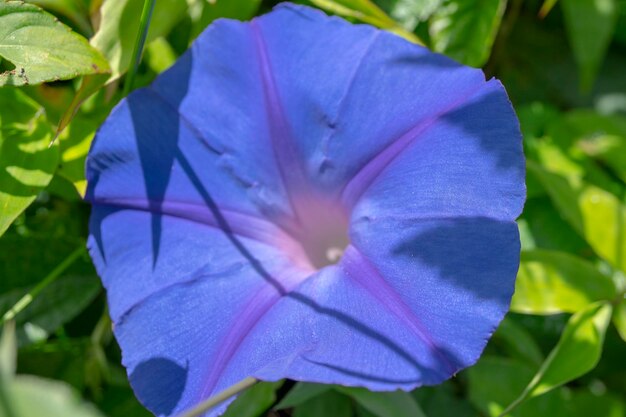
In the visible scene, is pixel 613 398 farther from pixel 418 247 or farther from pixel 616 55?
pixel 616 55

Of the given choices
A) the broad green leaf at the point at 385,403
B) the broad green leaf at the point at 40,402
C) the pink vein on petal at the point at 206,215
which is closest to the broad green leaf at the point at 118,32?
the pink vein on petal at the point at 206,215

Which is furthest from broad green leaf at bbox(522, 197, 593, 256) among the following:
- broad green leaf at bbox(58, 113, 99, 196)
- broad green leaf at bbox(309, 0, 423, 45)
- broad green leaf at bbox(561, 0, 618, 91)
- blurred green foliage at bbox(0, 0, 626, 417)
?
broad green leaf at bbox(58, 113, 99, 196)

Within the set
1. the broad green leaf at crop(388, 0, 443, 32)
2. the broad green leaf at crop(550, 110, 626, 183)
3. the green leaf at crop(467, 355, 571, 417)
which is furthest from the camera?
the broad green leaf at crop(550, 110, 626, 183)

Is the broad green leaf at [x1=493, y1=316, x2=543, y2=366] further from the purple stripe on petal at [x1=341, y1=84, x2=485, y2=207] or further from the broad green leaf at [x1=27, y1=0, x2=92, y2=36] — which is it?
the broad green leaf at [x1=27, y1=0, x2=92, y2=36]

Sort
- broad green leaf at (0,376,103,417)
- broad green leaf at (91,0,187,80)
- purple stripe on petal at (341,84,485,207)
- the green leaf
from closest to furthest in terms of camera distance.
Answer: broad green leaf at (0,376,103,417) < purple stripe on petal at (341,84,485,207) < broad green leaf at (91,0,187,80) < the green leaf

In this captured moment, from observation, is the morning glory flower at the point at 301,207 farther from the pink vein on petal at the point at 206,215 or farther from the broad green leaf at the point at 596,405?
the broad green leaf at the point at 596,405

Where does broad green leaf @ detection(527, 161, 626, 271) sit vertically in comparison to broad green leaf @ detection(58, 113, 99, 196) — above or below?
below
